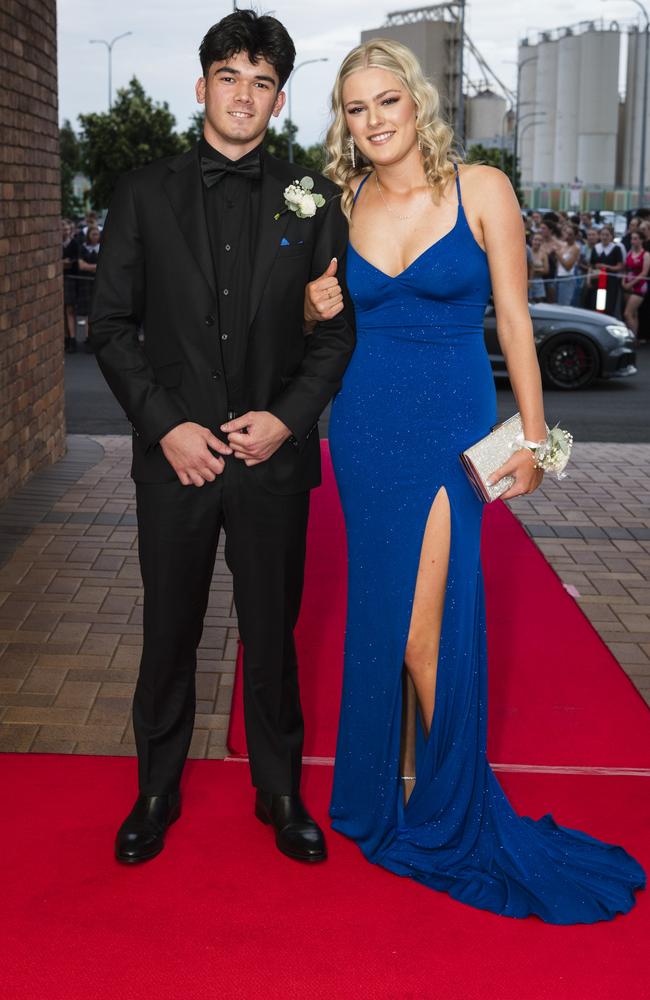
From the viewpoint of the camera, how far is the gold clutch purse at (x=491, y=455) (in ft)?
10.7

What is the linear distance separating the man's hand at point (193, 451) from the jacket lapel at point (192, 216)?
0.35 meters

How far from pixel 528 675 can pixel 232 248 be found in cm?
243

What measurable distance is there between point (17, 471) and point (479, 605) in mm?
5331

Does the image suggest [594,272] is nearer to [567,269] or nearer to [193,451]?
[567,269]

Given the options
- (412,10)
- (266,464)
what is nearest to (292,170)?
(266,464)

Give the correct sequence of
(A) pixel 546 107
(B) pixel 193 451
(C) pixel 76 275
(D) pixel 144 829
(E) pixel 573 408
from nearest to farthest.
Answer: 1. (B) pixel 193 451
2. (D) pixel 144 829
3. (E) pixel 573 408
4. (C) pixel 76 275
5. (A) pixel 546 107

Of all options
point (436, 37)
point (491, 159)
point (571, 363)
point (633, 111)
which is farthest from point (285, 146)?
point (571, 363)

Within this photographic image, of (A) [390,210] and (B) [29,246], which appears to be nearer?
(A) [390,210]

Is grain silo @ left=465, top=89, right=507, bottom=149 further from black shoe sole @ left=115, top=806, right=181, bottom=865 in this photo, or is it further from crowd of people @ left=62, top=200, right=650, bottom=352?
black shoe sole @ left=115, top=806, right=181, bottom=865

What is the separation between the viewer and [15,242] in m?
7.91

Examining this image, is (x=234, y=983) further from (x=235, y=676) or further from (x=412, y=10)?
(x=412, y=10)

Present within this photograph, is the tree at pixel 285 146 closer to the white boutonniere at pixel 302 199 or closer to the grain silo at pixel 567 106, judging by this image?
the grain silo at pixel 567 106

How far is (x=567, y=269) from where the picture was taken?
19172mm

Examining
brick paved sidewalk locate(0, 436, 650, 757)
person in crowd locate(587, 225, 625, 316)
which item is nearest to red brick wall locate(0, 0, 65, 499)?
brick paved sidewalk locate(0, 436, 650, 757)
